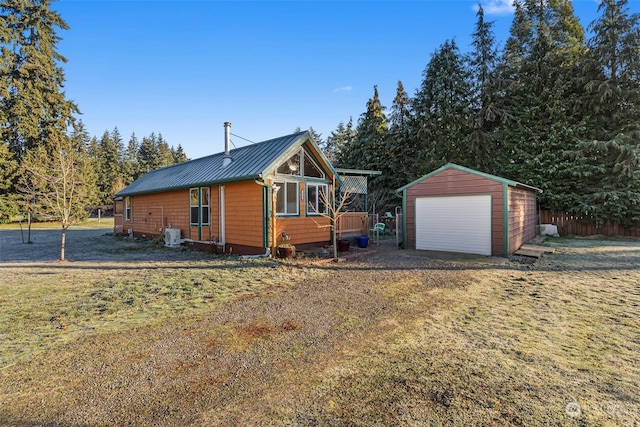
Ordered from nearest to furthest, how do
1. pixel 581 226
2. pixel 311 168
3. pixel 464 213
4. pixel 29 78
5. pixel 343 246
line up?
pixel 464 213, pixel 343 246, pixel 311 168, pixel 581 226, pixel 29 78

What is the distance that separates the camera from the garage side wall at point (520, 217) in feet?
35.4

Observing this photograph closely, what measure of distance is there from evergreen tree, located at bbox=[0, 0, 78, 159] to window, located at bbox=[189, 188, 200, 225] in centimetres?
2604

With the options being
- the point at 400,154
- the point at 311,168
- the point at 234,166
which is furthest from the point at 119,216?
the point at 400,154

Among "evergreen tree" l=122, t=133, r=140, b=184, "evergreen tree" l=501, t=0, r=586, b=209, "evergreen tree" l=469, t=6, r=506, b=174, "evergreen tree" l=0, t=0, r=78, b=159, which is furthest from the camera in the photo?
"evergreen tree" l=122, t=133, r=140, b=184

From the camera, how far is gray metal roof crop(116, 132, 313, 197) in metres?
10.7

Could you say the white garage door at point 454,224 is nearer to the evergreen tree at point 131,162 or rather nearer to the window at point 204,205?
the window at point 204,205

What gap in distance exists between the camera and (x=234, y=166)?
11.9m

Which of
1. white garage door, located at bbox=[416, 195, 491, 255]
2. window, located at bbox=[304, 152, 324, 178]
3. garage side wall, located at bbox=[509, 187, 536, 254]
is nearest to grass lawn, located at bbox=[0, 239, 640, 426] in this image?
white garage door, located at bbox=[416, 195, 491, 255]

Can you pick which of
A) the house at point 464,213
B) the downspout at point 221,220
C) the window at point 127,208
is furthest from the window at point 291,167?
the window at point 127,208

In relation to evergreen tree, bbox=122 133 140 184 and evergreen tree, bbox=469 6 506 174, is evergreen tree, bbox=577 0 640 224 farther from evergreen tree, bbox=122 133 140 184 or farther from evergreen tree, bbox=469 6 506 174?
evergreen tree, bbox=122 133 140 184

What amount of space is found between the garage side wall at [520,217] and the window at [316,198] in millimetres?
6417

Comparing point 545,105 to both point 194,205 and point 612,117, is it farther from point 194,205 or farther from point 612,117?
point 194,205

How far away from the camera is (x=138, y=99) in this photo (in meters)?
16.4

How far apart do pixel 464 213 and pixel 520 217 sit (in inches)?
111
